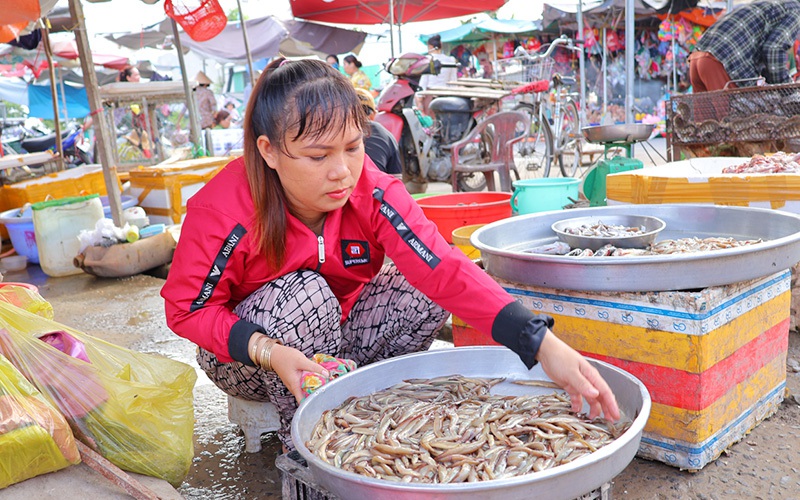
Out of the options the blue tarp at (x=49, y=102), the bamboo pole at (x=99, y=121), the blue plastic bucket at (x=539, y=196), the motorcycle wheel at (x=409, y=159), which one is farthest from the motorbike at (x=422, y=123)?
Result: the blue tarp at (x=49, y=102)

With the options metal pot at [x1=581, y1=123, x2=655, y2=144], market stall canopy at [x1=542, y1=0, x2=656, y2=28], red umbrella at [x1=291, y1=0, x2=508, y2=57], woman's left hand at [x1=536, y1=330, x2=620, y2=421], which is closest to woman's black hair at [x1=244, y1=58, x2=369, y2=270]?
woman's left hand at [x1=536, y1=330, x2=620, y2=421]

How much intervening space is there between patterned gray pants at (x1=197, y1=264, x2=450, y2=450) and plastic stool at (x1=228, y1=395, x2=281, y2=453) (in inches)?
2.2

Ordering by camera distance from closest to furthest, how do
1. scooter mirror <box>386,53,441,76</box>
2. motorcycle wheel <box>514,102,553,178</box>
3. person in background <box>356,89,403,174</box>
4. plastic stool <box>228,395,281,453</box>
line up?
1. plastic stool <box>228,395,281,453</box>
2. person in background <box>356,89,403,174</box>
3. scooter mirror <box>386,53,441,76</box>
4. motorcycle wheel <box>514,102,553,178</box>

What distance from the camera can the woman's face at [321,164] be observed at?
5.36ft

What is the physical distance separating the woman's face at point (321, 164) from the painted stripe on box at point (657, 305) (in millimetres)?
787

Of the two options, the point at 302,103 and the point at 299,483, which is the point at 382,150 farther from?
→ the point at 299,483

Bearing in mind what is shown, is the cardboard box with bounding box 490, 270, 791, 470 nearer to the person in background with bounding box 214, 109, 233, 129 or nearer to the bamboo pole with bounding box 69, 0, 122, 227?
the bamboo pole with bounding box 69, 0, 122, 227

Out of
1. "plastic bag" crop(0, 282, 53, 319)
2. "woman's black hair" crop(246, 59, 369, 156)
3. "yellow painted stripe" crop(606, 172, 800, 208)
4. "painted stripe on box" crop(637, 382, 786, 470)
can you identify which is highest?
"woman's black hair" crop(246, 59, 369, 156)

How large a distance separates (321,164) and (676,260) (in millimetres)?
997

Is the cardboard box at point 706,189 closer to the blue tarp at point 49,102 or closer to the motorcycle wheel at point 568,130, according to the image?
the motorcycle wheel at point 568,130

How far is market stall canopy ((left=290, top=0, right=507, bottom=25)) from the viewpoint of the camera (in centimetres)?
1269

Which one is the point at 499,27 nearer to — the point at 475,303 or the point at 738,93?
the point at 738,93

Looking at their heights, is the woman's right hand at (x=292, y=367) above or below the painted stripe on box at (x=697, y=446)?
above

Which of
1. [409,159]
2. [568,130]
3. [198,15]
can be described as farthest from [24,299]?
[568,130]
